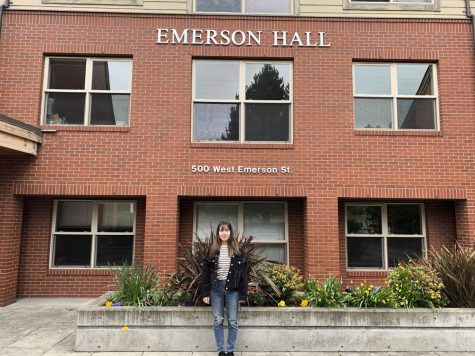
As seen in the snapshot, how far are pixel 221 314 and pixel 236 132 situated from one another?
462 cm

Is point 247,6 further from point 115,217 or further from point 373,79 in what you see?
point 115,217

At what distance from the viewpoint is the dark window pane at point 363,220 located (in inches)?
352

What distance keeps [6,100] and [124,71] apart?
265 cm

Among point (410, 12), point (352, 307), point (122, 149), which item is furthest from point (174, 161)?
point (410, 12)

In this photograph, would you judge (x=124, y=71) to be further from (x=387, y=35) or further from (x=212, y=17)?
(x=387, y=35)

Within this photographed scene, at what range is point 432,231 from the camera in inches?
347

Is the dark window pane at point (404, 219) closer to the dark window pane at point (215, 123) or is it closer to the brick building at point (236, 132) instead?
the brick building at point (236, 132)

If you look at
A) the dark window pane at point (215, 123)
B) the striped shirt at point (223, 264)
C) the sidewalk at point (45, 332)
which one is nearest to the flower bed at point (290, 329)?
the sidewalk at point (45, 332)

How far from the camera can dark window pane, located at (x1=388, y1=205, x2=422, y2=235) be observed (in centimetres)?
895

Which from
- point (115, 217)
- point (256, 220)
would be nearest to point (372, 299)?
point (256, 220)

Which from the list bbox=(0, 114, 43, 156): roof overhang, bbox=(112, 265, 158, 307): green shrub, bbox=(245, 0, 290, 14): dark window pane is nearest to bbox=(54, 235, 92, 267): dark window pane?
bbox=(0, 114, 43, 156): roof overhang

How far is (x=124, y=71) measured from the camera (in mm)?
8836

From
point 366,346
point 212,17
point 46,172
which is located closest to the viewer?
point 366,346

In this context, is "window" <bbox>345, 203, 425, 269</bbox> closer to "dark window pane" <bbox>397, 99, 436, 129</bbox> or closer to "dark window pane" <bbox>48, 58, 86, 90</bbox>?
"dark window pane" <bbox>397, 99, 436, 129</bbox>
